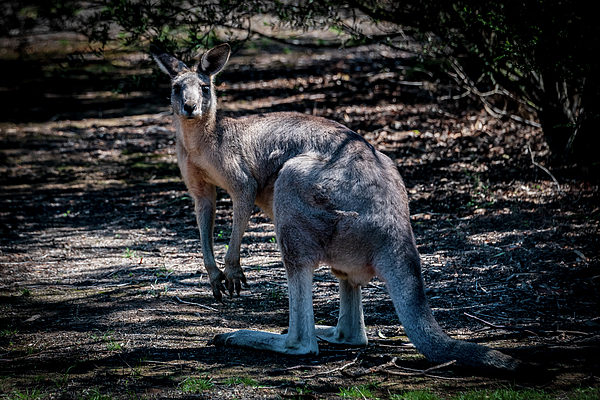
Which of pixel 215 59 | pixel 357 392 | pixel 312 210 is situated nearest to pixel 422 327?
pixel 357 392

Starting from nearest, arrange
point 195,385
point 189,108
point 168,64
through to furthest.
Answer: point 195,385 < point 189,108 < point 168,64

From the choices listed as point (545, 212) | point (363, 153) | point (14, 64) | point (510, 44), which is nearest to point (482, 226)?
point (545, 212)

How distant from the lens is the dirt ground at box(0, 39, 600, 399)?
386cm

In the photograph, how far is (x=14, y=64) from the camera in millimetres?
12797

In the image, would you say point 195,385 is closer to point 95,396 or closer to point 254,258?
point 95,396

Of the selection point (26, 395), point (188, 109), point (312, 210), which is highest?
point (188, 109)

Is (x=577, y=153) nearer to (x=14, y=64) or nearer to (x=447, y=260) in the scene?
(x=447, y=260)

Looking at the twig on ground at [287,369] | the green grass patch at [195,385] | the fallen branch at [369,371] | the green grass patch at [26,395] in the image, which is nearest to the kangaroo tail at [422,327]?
the fallen branch at [369,371]

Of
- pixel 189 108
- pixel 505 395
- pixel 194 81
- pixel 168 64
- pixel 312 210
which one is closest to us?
pixel 505 395

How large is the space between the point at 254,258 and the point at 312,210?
8.05 feet

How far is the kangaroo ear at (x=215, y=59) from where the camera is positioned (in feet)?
16.3

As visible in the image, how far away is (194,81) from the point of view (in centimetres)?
483

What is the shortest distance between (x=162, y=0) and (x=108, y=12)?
2.43 ft

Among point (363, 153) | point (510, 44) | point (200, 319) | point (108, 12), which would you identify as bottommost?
point (200, 319)
